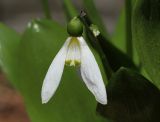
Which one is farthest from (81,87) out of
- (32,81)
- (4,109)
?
(4,109)

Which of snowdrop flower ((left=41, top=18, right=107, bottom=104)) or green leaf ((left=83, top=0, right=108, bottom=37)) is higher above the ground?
green leaf ((left=83, top=0, right=108, bottom=37))

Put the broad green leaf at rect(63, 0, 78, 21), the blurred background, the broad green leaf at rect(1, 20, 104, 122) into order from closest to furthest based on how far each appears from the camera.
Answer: the broad green leaf at rect(1, 20, 104, 122), the broad green leaf at rect(63, 0, 78, 21), the blurred background

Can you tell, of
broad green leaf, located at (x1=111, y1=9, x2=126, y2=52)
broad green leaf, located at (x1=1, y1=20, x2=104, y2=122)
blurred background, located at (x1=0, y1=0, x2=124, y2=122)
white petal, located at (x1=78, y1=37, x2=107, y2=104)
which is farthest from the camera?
blurred background, located at (x1=0, y1=0, x2=124, y2=122)

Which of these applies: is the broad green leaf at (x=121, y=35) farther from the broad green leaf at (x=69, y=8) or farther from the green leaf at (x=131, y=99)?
the green leaf at (x=131, y=99)

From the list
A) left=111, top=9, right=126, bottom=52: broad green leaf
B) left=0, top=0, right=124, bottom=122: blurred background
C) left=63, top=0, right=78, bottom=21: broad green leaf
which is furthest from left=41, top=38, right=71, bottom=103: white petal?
left=0, top=0, right=124, bottom=122: blurred background

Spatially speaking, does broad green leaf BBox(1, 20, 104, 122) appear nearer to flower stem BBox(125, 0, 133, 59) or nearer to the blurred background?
flower stem BBox(125, 0, 133, 59)

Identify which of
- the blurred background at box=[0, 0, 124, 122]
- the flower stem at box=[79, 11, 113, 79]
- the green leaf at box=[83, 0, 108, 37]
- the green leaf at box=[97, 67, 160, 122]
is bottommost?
the green leaf at box=[97, 67, 160, 122]

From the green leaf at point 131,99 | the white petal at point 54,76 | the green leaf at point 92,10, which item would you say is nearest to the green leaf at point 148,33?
the green leaf at point 131,99
